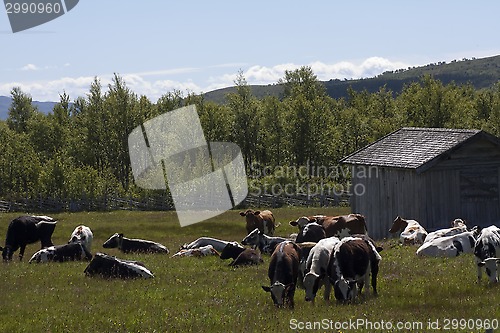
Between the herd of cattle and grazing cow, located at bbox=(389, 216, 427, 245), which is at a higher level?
the herd of cattle

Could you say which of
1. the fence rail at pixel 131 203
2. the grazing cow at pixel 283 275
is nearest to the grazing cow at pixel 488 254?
the grazing cow at pixel 283 275

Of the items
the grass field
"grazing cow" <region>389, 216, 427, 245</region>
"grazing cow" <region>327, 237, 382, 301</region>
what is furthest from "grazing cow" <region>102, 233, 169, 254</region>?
"grazing cow" <region>327, 237, 382, 301</region>

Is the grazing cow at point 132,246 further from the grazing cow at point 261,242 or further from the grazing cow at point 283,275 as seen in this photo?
the grazing cow at point 283,275

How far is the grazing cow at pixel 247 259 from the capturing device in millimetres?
23203

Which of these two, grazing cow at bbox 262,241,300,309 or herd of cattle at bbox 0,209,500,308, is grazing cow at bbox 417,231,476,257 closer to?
herd of cattle at bbox 0,209,500,308

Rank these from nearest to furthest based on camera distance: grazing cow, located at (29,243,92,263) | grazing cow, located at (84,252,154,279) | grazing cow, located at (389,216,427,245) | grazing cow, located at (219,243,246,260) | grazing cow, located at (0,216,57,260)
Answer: grazing cow, located at (84,252,154,279) → grazing cow, located at (219,243,246,260) → grazing cow, located at (29,243,92,263) → grazing cow, located at (0,216,57,260) → grazing cow, located at (389,216,427,245)

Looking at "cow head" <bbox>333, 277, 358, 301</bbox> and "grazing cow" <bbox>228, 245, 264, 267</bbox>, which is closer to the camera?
"cow head" <bbox>333, 277, 358, 301</bbox>

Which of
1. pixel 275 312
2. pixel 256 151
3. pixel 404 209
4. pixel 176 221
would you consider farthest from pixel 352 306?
pixel 256 151

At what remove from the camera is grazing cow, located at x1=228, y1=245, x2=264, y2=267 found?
23.2 metres

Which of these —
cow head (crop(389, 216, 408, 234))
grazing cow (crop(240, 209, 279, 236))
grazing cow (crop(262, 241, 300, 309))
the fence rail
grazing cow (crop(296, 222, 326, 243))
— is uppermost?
grazing cow (crop(262, 241, 300, 309))

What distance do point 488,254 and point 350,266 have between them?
412cm

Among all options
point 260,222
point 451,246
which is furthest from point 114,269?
point 260,222

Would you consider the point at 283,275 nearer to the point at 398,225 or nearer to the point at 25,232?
the point at 25,232

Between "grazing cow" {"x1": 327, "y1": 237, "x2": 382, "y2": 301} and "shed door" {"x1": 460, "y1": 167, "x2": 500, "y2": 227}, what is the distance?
16.9m
